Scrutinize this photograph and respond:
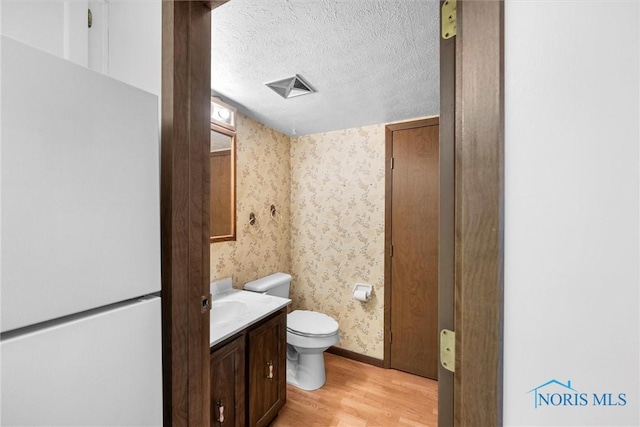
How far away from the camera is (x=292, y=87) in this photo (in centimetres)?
181

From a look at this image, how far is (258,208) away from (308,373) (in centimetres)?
146

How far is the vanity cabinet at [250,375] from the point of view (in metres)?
1.35

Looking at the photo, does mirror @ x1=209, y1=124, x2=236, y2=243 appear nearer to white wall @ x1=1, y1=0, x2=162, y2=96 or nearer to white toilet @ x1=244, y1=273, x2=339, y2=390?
white toilet @ x1=244, y1=273, x2=339, y2=390

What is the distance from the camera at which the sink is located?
175 centimetres

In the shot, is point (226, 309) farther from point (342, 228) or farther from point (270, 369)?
point (342, 228)

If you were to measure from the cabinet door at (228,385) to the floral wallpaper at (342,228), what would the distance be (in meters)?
1.37

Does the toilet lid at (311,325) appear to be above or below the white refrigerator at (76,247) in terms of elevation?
below

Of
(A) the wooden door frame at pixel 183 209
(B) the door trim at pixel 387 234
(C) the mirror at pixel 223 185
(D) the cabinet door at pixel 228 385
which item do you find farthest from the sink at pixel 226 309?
(B) the door trim at pixel 387 234

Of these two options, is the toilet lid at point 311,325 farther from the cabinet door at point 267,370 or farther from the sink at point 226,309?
the sink at point 226,309
